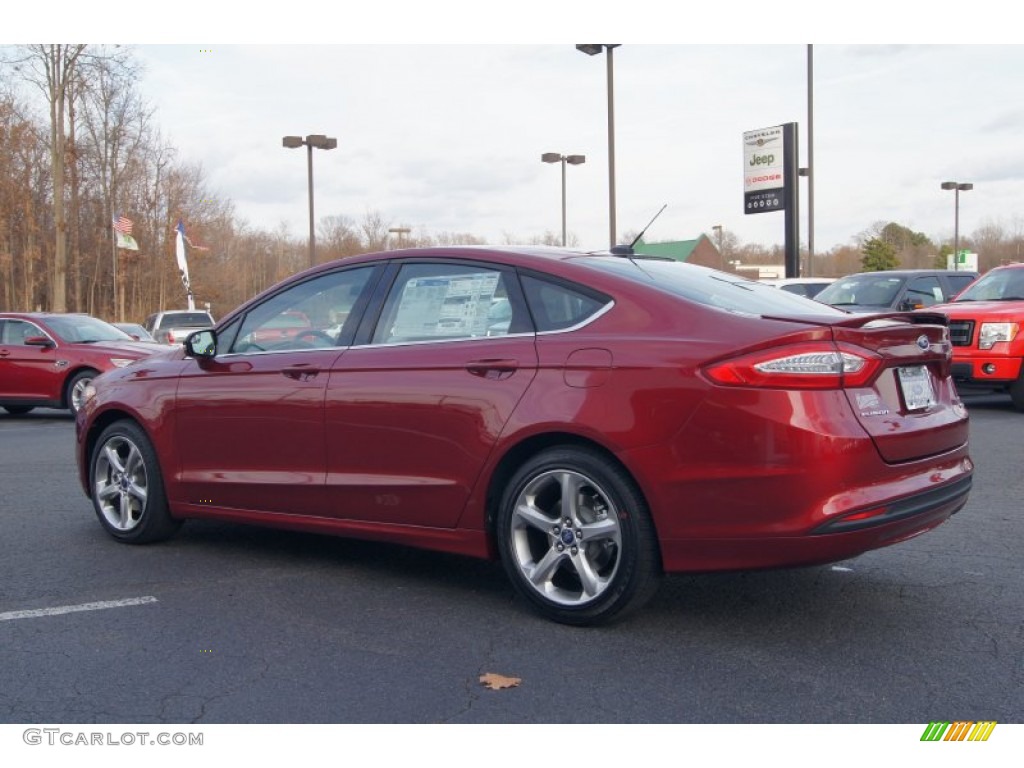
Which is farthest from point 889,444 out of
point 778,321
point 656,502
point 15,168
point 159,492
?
point 15,168

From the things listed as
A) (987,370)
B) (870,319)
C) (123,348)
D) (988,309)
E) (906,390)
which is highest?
(988,309)

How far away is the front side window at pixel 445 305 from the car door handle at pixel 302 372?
1.17ft

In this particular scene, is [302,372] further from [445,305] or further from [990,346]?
[990,346]

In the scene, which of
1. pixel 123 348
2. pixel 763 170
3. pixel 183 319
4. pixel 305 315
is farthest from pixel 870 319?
pixel 183 319

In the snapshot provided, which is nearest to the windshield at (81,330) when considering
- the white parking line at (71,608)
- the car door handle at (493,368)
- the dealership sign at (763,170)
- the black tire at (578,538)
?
the white parking line at (71,608)

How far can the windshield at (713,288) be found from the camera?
A: 4602 mm

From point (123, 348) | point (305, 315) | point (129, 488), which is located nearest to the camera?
point (305, 315)

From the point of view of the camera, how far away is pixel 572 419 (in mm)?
4359

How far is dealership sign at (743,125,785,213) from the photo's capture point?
95.6ft

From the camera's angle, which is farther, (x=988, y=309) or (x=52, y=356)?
(x=52, y=356)

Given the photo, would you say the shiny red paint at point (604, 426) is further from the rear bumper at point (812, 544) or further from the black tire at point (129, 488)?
the black tire at point (129, 488)

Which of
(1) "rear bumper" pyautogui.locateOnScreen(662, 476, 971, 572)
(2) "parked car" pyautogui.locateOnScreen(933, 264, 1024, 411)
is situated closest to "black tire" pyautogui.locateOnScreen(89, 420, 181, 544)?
(1) "rear bumper" pyautogui.locateOnScreen(662, 476, 971, 572)

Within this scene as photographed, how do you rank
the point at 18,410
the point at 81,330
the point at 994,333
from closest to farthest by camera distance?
the point at 994,333 < the point at 81,330 < the point at 18,410

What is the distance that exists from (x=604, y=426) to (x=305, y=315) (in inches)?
81.0
